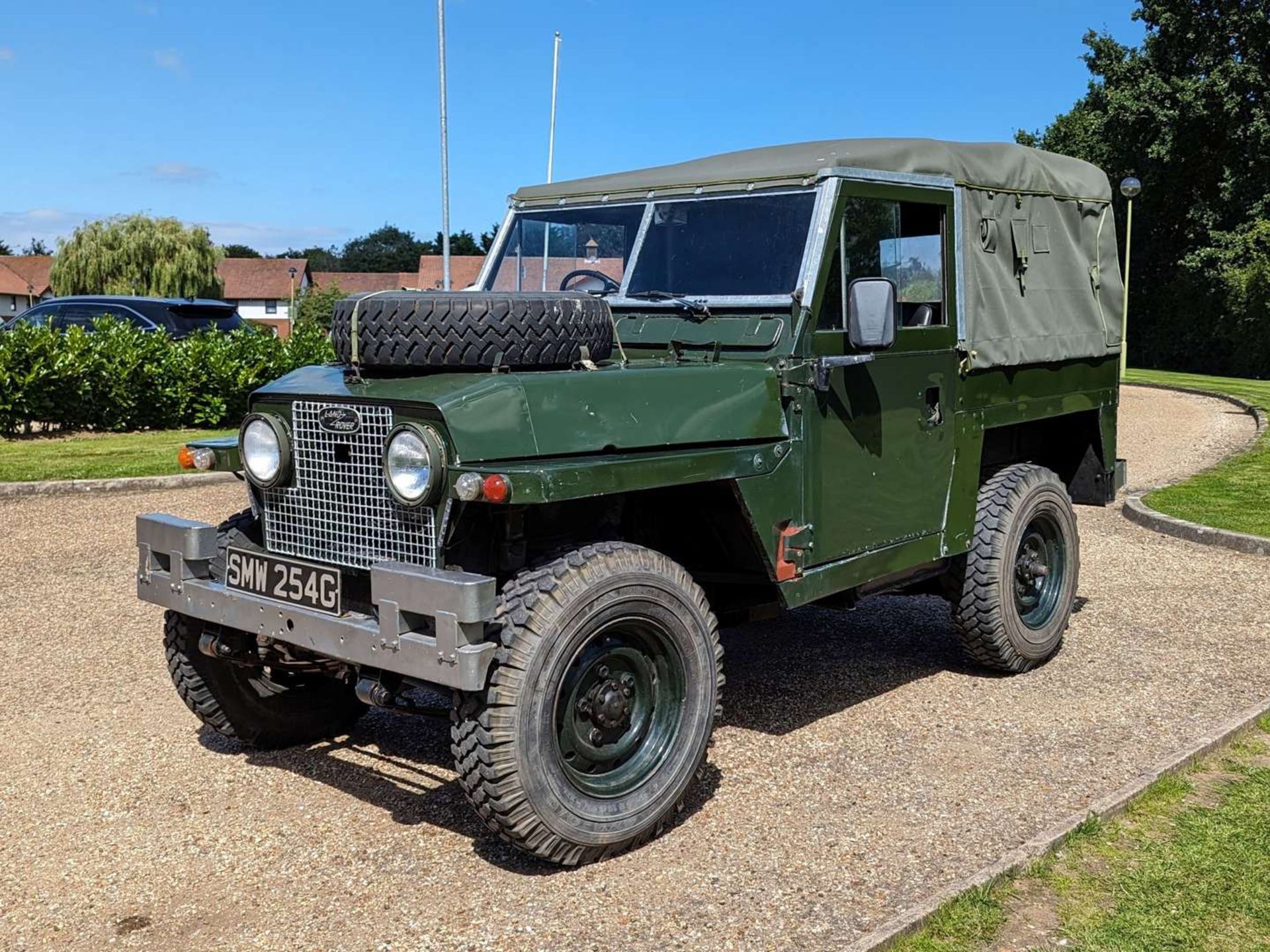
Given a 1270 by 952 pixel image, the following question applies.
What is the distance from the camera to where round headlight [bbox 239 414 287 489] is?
14.1ft

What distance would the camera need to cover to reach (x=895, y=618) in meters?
7.47

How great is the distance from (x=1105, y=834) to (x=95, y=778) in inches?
147

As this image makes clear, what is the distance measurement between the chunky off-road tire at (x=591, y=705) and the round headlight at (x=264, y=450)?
3.47 ft

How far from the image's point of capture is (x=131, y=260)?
58.6m

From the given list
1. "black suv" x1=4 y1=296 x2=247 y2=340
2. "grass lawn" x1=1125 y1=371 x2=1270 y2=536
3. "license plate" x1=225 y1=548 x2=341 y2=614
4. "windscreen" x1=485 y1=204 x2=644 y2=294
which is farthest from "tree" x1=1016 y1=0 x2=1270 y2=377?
"license plate" x1=225 y1=548 x2=341 y2=614

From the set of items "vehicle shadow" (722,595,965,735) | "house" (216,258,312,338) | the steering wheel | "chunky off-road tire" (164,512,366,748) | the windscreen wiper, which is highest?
"house" (216,258,312,338)

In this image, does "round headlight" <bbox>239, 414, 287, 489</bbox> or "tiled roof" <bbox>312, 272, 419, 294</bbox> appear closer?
"round headlight" <bbox>239, 414, 287, 489</bbox>

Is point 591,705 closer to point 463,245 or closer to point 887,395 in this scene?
point 887,395

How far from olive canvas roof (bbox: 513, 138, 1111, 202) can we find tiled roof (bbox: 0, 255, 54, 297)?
7974 cm

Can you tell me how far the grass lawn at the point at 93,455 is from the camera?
11.9 metres

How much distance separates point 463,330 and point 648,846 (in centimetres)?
184

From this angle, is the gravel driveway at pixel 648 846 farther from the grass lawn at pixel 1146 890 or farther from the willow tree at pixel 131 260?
the willow tree at pixel 131 260

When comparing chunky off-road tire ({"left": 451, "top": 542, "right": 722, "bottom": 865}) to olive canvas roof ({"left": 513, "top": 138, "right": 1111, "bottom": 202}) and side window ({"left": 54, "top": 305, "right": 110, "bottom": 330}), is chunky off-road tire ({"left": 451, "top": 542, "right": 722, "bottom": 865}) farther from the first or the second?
side window ({"left": 54, "top": 305, "right": 110, "bottom": 330})

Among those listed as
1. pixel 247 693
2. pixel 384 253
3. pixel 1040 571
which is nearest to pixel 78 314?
pixel 247 693
